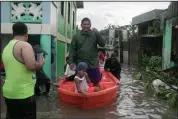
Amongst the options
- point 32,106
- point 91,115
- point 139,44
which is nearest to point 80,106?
point 91,115

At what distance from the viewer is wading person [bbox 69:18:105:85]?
658cm

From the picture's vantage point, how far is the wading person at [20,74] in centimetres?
357

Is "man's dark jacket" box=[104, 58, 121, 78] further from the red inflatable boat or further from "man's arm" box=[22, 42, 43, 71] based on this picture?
"man's arm" box=[22, 42, 43, 71]

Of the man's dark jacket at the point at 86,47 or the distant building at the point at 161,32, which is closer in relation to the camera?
the man's dark jacket at the point at 86,47

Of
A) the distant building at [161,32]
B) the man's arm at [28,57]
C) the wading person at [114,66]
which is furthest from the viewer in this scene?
the distant building at [161,32]

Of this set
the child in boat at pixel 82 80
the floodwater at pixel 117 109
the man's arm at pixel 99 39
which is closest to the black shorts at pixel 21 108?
the floodwater at pixel 117 109

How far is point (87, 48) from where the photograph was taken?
6.65m

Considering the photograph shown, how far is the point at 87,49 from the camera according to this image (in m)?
6.65

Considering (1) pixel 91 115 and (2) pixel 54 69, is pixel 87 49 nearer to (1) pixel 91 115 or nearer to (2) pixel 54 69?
(1) pixel 91 115

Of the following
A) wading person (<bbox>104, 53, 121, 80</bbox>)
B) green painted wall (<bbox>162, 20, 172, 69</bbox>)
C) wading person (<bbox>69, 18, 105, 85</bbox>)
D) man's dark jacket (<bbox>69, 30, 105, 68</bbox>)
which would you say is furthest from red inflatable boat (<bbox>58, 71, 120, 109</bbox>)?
green painted wall (<bbox>162, 20, 172, 69</bbox>)

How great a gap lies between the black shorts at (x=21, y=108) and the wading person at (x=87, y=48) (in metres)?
2.94

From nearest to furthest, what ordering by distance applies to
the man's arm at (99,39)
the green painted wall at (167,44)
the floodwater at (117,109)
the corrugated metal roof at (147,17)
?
the floodwater at (117,109), the man's arm at (99,39), the green painted wall at (167,44), the corrugated metal roof at (147,17)

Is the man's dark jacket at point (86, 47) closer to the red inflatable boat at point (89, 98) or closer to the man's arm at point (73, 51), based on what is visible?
the man's arm at point (73, 51)

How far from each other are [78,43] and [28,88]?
124 inches
